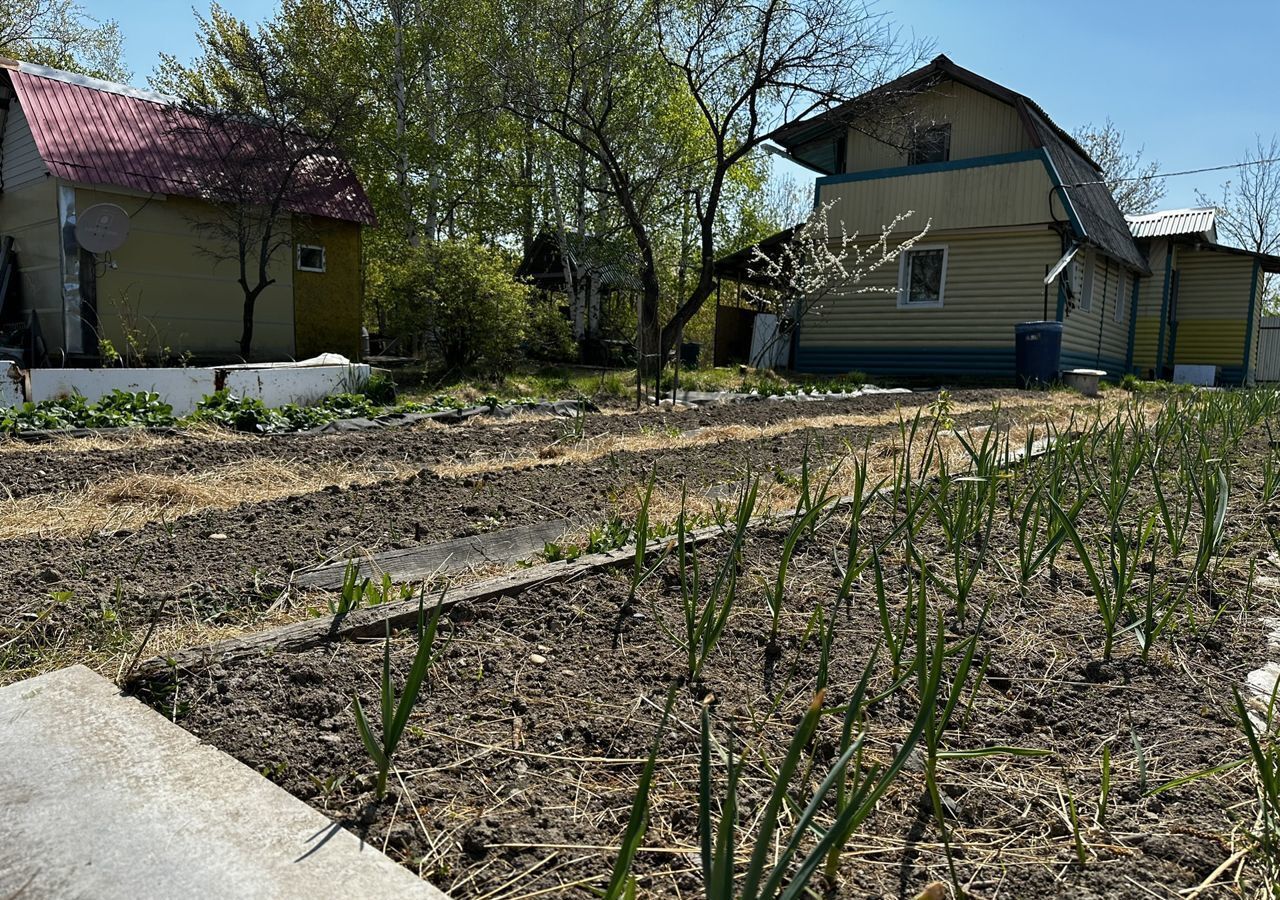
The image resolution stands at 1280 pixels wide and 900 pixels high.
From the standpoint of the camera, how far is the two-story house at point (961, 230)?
43.6 feet

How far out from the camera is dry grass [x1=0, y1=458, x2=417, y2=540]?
2.97 meters

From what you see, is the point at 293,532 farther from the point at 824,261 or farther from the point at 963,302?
the point at 963,302

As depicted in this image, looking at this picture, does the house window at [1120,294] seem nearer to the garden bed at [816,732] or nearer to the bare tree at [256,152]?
the bare tree at [256,152]

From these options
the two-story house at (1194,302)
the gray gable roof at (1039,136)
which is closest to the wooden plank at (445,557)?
the gray gable roof at (1039,136)

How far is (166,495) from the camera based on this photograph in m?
3.42

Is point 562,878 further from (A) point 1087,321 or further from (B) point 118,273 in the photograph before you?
(A) point 1087,321

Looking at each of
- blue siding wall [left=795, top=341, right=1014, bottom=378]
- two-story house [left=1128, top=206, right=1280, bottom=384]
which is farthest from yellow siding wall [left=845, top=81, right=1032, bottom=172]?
two-story house [left=1128, top=206, right=1280, bottom=384]

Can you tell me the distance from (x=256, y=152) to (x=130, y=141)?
1.63 meters

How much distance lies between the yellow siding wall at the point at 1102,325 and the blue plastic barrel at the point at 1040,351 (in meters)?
1.85

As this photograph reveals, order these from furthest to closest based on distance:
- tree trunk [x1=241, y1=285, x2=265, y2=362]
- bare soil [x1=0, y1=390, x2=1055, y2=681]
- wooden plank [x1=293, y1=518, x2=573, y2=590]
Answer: tree trunk [x1=241, y1=285, x2=265, y2=362], wooden plank [x1=293, y1=518, x2=573, y2=590], bare soil [x1=0, y1=390, x2=1055, y2=681]

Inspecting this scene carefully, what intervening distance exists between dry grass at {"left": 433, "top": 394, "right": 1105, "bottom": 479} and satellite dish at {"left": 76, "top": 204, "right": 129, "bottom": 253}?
881cm

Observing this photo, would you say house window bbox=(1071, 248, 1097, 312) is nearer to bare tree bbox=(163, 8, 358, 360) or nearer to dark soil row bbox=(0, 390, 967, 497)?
dark soil row bbox=(0, 390, 967, 497)

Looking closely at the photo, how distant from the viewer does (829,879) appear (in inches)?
42.4

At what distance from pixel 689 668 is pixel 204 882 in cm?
95
